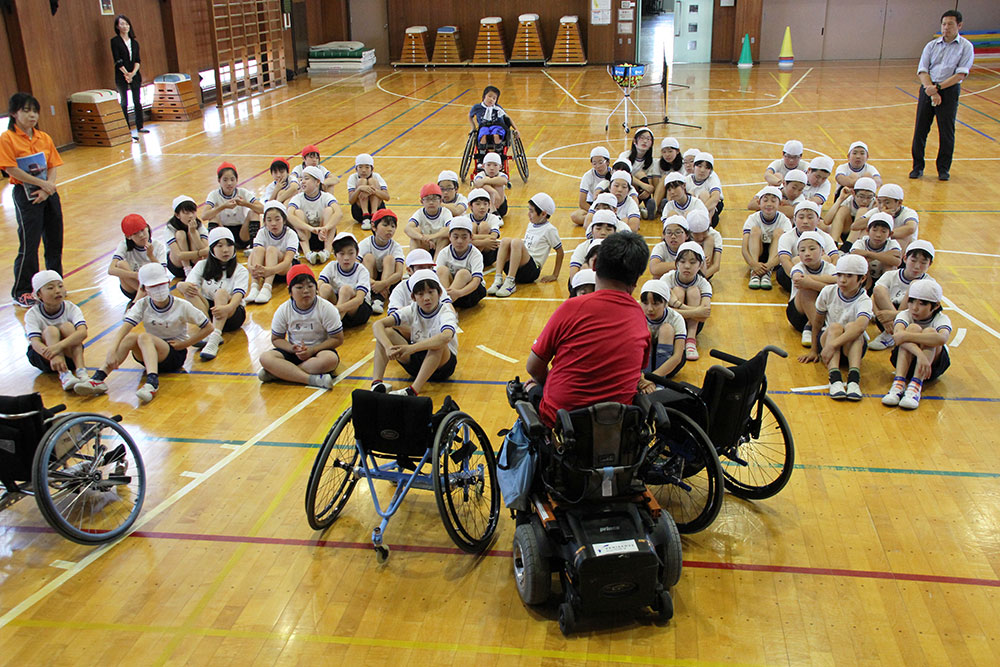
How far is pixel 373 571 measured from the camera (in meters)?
4.38

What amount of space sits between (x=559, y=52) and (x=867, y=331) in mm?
19384

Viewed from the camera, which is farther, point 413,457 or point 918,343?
point 918,343

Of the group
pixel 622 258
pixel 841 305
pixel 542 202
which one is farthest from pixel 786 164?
pixel 622 258

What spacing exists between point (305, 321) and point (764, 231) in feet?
15.2

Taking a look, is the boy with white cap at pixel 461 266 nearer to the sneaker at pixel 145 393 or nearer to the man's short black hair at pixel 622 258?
the sneaker at pixel 145 393

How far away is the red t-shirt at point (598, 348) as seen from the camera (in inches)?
151

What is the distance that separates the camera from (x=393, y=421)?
4375mm

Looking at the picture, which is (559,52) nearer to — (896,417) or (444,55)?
(444,55)

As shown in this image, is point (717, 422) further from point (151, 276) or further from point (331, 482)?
point (151, 276)

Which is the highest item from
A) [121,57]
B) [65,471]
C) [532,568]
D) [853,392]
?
[121,57]

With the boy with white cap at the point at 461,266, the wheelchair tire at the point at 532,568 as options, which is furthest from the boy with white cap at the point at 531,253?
the wheelchair tire at the point at 532,568

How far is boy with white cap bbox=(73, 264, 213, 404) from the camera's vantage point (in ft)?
21.0

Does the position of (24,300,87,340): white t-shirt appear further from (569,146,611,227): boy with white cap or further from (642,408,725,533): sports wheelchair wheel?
(569,146,611,227): boy with white cap

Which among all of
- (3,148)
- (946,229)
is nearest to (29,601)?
(3,148)
